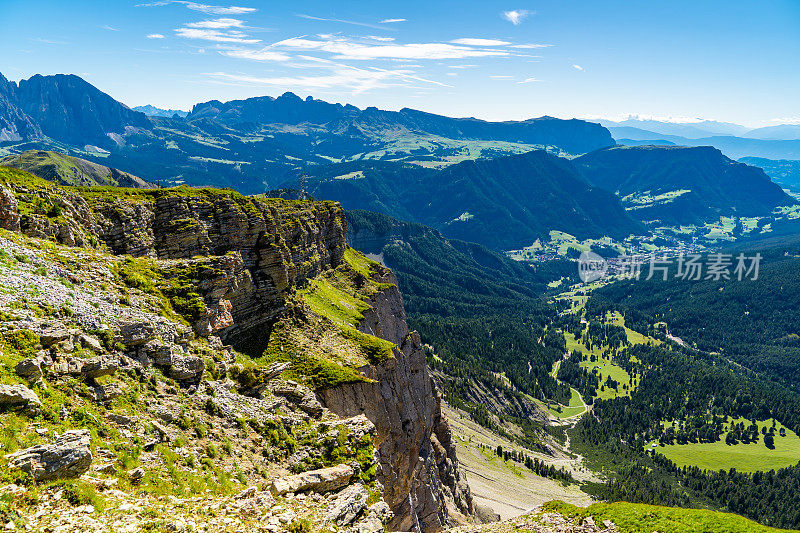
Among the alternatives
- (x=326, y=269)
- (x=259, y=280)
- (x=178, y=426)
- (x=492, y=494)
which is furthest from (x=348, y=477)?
(x=492, y=494)

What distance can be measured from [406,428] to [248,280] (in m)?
30.1

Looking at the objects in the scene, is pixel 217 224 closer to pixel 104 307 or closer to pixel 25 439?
pixel 104 307

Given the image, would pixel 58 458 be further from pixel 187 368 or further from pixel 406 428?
pixel 406 428

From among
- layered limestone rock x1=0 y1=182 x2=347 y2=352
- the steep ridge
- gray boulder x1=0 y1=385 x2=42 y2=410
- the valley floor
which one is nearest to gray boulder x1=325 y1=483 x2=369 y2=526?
gray boulder x1=0 y1=385 x2=42 y2=410

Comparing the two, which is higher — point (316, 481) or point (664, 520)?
point (316, 481)

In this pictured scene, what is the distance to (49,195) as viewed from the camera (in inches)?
1561

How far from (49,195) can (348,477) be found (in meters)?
37.5

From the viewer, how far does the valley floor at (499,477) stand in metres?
122

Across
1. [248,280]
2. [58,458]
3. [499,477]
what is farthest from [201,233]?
[499,477]

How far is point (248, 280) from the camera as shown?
173 ft

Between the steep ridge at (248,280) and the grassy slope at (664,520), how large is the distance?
21.4 m

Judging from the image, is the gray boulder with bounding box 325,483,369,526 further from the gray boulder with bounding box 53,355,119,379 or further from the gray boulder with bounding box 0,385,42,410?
the gray boulder with bounding box 0,385,42,410

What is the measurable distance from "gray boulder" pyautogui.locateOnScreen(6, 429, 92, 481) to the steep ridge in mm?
18128

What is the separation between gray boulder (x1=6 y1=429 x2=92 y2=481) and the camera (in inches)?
710
